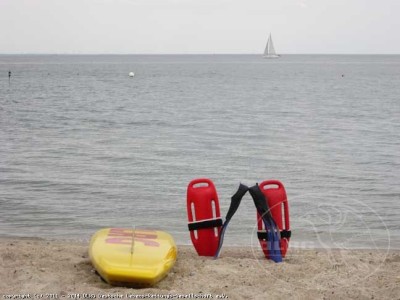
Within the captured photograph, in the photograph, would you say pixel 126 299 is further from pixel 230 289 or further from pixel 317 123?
pixel 317 123

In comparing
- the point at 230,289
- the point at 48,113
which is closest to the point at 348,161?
the point at 230,289

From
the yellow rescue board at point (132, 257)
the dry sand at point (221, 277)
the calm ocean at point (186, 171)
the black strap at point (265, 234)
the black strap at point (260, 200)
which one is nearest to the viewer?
the dry sand at point (221, 277)

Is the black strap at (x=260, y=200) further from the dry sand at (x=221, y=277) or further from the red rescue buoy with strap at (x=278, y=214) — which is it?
the dry sand at (x=221, y=277)

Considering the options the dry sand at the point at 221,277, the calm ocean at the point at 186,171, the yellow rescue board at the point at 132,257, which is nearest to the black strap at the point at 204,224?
the dry sand at the point at 221,277

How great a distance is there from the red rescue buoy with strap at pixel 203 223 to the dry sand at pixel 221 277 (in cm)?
19

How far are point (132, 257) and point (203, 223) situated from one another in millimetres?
1547

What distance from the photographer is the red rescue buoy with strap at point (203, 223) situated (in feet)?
25.3

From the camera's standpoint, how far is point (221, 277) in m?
6.50

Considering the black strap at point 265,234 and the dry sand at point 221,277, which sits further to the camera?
the black strap at point 265,234

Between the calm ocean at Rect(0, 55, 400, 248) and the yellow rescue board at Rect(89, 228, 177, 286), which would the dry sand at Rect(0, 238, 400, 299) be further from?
the calm ocean at Rect(0, 55, 400, 248)

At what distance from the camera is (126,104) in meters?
43.2

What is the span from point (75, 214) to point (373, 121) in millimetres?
23320

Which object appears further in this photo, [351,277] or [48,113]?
[48,113]

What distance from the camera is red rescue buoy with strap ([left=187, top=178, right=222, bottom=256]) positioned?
7.73 metres
